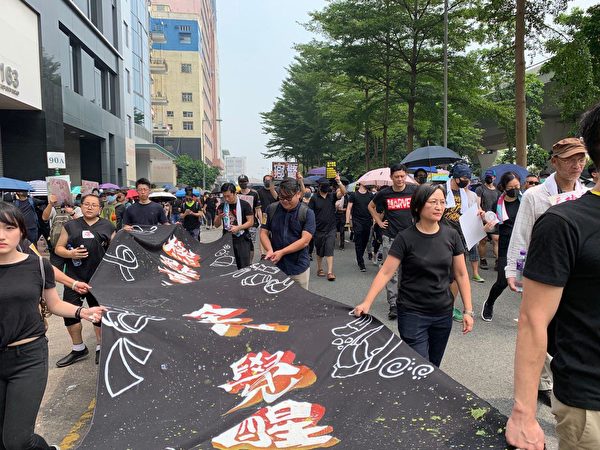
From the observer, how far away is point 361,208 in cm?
1074

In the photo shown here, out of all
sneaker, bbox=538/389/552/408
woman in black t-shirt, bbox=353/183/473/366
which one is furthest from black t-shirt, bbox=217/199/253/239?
sneaker, bbox=538/389/552/408

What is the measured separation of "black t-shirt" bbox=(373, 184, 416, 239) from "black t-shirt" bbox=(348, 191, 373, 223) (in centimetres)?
377

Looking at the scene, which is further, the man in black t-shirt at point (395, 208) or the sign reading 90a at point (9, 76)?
the sign reading 90a at point (9, 76)

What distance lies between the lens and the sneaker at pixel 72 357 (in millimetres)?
5105

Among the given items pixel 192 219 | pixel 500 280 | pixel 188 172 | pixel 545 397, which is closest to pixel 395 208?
pixel 500 280

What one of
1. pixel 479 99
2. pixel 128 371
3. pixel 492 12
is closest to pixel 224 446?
pixel 128 371

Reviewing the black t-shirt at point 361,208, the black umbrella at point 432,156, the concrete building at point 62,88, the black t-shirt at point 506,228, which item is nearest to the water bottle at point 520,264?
the black t-shirt at point 506,228

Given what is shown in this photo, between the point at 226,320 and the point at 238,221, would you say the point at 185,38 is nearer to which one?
the point at 238,221

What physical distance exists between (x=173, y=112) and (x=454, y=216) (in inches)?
3140

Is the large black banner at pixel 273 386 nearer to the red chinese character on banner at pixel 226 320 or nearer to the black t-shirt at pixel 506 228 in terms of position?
the red chinese character on banner at pixel 226 320

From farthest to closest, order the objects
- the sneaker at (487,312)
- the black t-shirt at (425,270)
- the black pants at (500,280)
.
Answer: the sneaker at (487,312)
the black pants at (500,280)
the black t-shirt at (425,270)

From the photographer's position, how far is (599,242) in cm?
158

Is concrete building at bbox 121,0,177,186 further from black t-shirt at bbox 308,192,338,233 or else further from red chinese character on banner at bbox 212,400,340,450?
red chinese character on banner at bbox 212,400,340,450

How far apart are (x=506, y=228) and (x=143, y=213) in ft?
17.6
